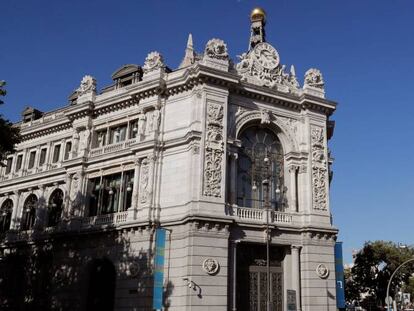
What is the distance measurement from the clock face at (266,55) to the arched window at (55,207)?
18755 millimetres

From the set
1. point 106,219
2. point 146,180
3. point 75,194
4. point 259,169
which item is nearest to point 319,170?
point 259,169

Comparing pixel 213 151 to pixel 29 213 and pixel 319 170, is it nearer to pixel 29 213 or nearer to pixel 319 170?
pixel 319 170

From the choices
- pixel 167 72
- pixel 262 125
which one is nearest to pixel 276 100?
pixel 262 125

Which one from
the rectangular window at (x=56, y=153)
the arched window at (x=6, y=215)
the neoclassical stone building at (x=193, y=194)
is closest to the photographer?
the neoclassical stone building at (x=193, y=194)

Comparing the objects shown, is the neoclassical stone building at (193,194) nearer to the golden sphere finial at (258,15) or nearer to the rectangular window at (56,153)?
the rectangular window at (56,153)

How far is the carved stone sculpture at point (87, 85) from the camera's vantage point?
38719mm

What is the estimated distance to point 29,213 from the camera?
41.5 m

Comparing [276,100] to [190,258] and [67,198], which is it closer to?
[190,258]

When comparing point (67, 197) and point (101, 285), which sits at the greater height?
point (67, 197)

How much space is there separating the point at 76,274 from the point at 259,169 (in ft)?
48.6

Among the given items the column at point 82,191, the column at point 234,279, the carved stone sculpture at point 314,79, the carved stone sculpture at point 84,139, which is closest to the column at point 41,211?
the column at point 82,191

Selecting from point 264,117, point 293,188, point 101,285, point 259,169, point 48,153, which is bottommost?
point 101,285

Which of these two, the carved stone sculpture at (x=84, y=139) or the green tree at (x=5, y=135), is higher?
the carved stone sculpture at (x=84, y=139)

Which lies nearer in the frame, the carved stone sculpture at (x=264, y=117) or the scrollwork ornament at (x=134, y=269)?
the scrollwork ornament at (x=134, y=269)
